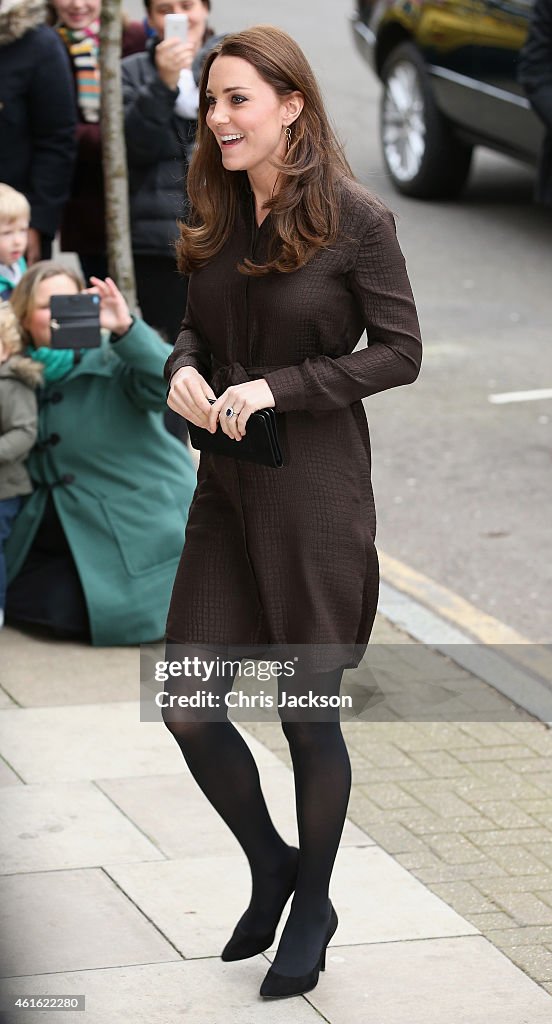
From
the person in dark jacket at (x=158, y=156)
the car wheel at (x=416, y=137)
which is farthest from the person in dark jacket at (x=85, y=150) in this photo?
the car wheel at (x=416, y=137)

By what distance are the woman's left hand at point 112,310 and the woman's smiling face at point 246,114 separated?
1771 millimetres

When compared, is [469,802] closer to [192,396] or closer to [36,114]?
[192,396]

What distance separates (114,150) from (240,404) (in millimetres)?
3409

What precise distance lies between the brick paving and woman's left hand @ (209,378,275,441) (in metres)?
1.42

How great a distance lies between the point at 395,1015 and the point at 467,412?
18.5ft

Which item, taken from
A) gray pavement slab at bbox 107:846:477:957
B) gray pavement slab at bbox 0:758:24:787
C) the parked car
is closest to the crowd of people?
gray pavement slab at bbox 0:758:24:787

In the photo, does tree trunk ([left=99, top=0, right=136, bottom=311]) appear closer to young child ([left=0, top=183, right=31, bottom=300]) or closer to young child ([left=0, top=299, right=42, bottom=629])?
young child ([left=0, top=183, right=31, bottom=300])

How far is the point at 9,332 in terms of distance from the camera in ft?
19.2

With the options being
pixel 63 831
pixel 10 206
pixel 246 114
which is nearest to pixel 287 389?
pixel 246 114

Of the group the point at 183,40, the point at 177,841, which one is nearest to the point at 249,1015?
the point at 177,841

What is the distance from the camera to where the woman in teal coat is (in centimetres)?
593

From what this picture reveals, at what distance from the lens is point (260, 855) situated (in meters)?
3.87

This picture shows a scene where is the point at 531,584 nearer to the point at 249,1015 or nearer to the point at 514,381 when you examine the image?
the point at 514,381

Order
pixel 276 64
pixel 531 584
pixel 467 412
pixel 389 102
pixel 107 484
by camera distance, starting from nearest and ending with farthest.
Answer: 1. pixel 276 64
2. pixel 107 484
3. pixel 531 584
4. pixel 467 412
5. pixel 389 102
